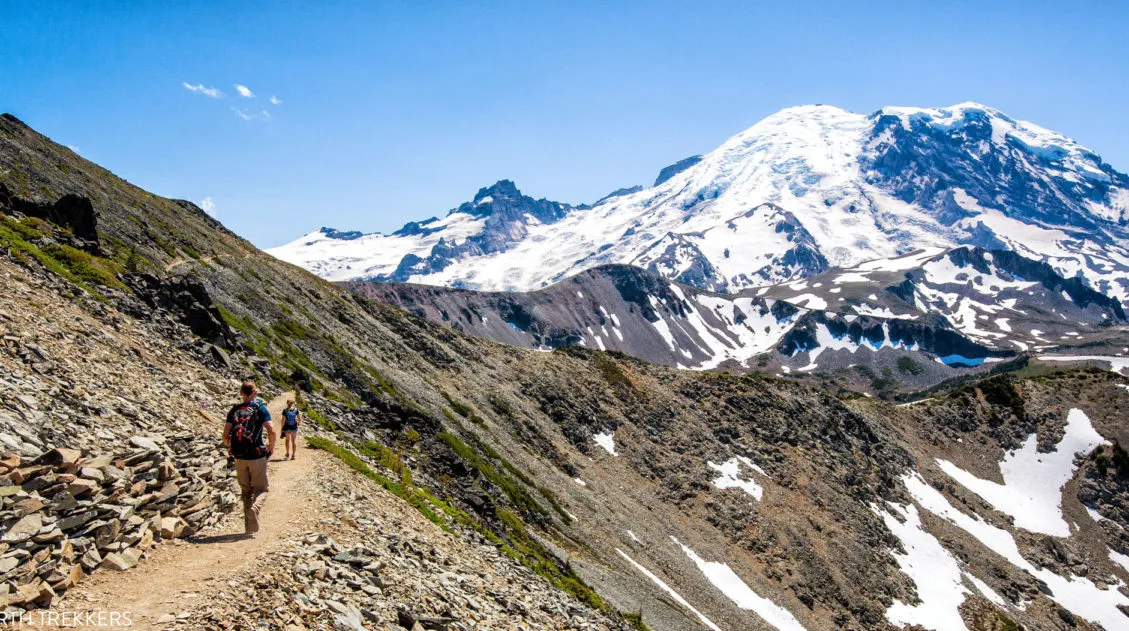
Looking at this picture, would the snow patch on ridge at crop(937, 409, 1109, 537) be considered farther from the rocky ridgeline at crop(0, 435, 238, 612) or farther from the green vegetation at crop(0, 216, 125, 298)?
the rocky ridgeline at crop(0, 435, 238, 612)

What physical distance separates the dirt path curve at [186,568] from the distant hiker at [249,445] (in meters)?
0.69

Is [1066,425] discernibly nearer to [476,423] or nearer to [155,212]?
[476,423]

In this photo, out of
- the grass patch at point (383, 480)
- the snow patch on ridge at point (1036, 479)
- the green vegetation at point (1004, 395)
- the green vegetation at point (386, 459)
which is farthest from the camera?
the green vegetation at point (1004, 395)

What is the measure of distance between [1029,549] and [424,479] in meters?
108

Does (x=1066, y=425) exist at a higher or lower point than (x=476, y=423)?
Answer: higher

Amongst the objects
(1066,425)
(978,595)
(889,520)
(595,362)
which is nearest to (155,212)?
(595,362)

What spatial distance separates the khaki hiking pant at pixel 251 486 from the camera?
19422 mm

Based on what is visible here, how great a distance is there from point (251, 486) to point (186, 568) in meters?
3.63

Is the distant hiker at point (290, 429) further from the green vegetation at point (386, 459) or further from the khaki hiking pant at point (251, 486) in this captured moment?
the khaki hiking pant at point (251, 486)

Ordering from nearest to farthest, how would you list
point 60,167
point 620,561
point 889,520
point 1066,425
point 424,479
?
1. point 424,479
2. point 620,561
3. point 60,167
4. point 889,520
5. point 1066,425

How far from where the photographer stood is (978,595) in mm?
91750

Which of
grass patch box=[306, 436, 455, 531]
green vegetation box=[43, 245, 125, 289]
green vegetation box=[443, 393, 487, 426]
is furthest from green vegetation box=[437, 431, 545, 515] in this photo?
green vegetation box=[43, 245, 125, 289]

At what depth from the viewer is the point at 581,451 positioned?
295ft

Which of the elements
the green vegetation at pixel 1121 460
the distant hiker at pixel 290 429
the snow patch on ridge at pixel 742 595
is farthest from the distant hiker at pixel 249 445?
the green vegetation at pixel 1121 460
